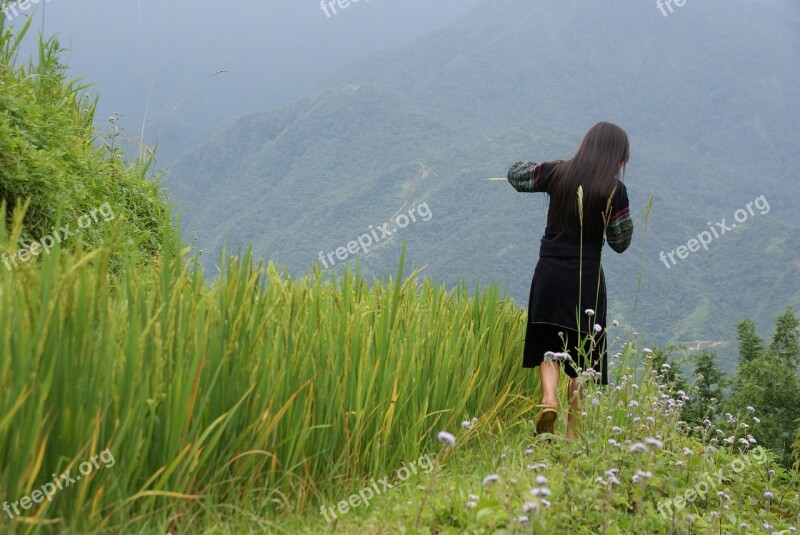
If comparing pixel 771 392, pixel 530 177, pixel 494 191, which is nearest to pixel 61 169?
pixel 530 177

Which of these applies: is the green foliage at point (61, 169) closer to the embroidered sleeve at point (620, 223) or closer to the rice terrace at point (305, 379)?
the rice terrace at point (305, 379)

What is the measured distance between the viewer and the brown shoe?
416cm

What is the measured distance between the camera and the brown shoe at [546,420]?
164 inches

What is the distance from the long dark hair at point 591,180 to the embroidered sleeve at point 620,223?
0.18 ft

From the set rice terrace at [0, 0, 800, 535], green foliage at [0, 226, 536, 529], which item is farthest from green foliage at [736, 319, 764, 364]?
green foliage at [0, 226, 536, 529]

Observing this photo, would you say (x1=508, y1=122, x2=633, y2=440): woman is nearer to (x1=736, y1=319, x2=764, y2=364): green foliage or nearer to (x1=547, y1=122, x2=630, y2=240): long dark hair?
(x1=547, y1=122, x2=630, y2=240): long dark hair

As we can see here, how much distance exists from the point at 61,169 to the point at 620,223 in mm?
3248

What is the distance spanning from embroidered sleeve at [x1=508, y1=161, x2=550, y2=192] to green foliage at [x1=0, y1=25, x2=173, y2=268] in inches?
88.7

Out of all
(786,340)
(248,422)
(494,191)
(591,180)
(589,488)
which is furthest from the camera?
(494,191)

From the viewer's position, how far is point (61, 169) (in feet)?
13.7

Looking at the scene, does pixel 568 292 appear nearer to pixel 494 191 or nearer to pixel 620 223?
pixel 620 223

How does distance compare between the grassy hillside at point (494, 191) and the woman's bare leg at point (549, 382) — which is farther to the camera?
the grassy hillside at point (494, 191)

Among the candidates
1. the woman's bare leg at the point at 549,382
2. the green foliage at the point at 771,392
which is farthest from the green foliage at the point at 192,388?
the green foliage at the point at 771,392

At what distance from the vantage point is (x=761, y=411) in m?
22.4
